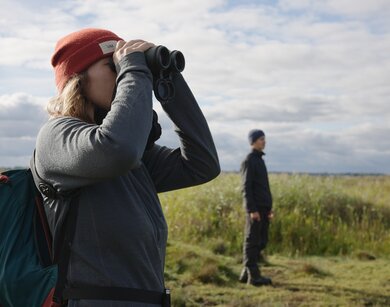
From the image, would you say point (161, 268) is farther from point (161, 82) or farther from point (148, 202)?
point (161, 82)

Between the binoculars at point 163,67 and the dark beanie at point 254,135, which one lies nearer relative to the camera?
the binoculars at point 163,67

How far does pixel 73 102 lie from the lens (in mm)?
1800

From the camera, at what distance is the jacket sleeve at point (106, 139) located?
1.59 metres

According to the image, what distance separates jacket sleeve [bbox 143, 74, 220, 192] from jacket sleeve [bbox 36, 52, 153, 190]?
308mm

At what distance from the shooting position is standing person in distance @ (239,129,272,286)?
7.15m

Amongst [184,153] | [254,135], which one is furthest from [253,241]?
[184,153]

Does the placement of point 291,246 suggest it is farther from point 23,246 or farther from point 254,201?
point 23,246

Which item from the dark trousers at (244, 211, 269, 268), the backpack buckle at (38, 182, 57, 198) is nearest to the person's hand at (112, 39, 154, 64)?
the backpack buckle at (38, 182, 57, 198)

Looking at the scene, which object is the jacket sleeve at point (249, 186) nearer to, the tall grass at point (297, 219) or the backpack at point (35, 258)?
the tall grass at point (297, 219)

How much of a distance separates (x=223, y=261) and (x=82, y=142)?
22.8 ft

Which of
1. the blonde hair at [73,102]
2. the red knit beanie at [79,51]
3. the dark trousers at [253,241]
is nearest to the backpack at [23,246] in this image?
the blonde hair at [73,102]

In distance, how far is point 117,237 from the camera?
5.44ft

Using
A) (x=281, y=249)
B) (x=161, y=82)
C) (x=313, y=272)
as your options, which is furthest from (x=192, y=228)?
(x=161, y=82)

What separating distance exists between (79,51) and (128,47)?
0.17 m
